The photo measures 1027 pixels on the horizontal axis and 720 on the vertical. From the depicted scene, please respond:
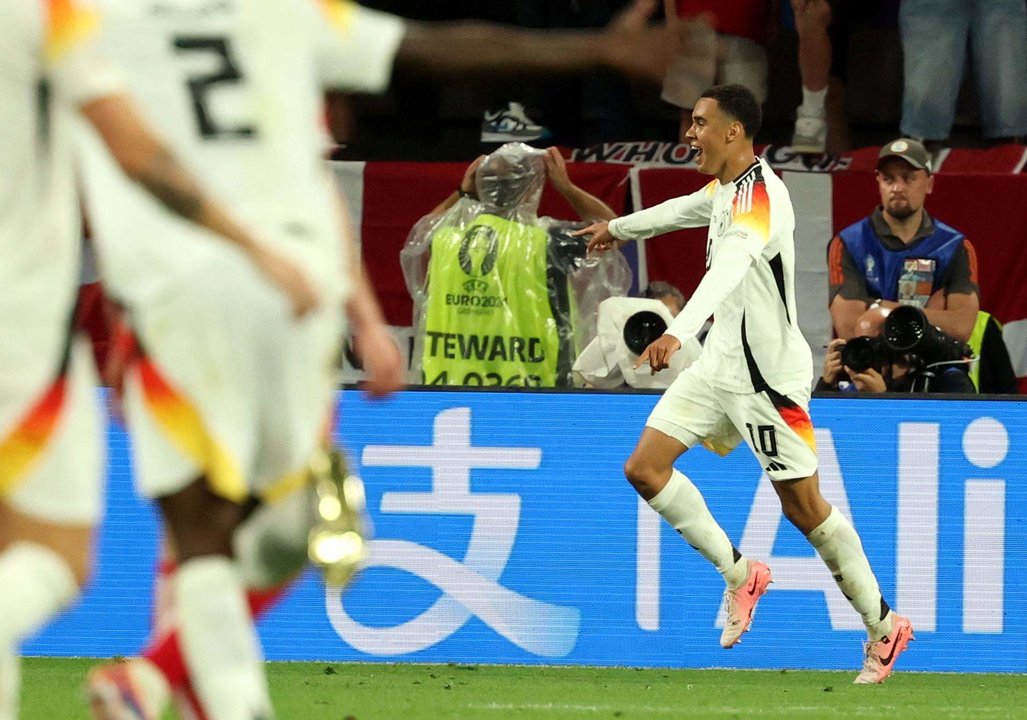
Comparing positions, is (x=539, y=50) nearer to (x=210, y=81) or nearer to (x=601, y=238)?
(x=210, y=81)

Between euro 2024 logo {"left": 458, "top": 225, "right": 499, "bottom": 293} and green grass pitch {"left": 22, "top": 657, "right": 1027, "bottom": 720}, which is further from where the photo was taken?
euro 2024 logo {"left": 458, "top": 225, "right": 499, "bottom": 293}

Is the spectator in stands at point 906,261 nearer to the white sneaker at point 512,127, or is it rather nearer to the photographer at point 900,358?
the photographer at point 900,358

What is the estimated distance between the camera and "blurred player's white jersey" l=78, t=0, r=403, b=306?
3.91 meters

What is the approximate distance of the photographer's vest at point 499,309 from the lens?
913 centimetres

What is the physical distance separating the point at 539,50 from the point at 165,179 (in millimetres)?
848

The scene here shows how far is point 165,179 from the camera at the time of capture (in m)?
3.58

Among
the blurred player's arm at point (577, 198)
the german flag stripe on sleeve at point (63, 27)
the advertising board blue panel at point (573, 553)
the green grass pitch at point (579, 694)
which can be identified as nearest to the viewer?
the german flag stripe on sleeve at point (63, 27)

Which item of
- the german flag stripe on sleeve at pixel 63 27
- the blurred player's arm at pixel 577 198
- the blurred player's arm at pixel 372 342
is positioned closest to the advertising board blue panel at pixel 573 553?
the blurred player's arm at pixel 577 198

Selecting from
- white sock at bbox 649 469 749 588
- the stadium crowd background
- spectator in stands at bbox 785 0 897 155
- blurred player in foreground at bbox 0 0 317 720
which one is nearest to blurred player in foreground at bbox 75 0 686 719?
blurred player in foreground at bbox 0 0 317 720

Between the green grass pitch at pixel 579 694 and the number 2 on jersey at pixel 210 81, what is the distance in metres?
2.85

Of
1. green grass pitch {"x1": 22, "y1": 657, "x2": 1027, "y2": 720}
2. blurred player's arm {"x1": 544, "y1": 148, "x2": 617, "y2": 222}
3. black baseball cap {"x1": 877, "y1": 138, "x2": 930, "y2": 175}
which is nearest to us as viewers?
green grass pitch {"x1": 22, "y1": 657, "x2": 1027, "y2": 720}

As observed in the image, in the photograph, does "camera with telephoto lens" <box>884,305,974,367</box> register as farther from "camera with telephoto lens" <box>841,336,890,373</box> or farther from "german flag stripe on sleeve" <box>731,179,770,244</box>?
"german flag stripe on sleeve" <box>731,179,770,244</box>

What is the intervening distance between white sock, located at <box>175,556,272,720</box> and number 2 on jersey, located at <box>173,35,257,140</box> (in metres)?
0.87

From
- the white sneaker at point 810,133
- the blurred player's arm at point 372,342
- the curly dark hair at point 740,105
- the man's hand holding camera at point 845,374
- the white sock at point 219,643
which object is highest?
the blurred player's arm at point 372,342
